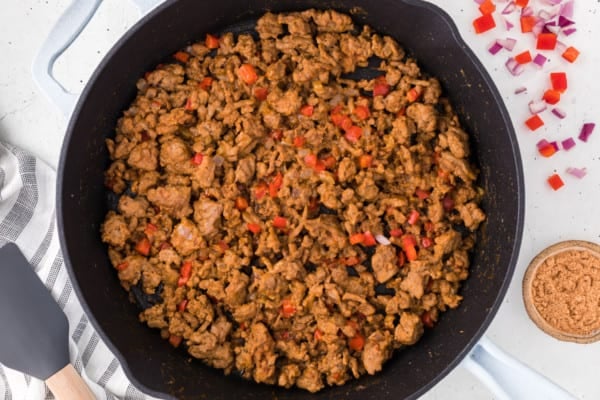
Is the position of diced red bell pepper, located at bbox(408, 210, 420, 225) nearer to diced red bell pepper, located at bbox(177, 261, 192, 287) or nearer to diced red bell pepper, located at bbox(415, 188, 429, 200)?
diced red bell pepper, located at bbox(415, 188, 429, 200)

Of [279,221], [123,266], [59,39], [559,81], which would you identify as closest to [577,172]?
[559,81]

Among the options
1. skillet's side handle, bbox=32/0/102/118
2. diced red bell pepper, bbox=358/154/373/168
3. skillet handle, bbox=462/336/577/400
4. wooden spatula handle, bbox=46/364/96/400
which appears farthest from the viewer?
wooden spatula handle, bbox=46/364/96/400

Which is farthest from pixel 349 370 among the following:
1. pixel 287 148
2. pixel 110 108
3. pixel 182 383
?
pixel 110 108

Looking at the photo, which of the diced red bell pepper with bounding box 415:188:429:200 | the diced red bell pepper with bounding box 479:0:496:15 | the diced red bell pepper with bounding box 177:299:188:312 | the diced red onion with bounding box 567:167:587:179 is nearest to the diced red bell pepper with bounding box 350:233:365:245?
the diced red bell pepper with bounding box 415:188:429:200

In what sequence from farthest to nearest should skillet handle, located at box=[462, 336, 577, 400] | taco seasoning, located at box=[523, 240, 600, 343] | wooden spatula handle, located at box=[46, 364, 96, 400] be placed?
taco seasoning, located at box=[523, 240, 600, 343]
wooden spatula handle, located at box=[46, 364, 96, 400]
skillet handle, located at box=[462, 336, 577, 400]

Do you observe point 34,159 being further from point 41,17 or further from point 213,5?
point 213,5

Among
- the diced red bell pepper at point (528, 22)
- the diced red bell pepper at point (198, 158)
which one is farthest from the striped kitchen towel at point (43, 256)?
the diced red bell pepper at point (528, 22)
